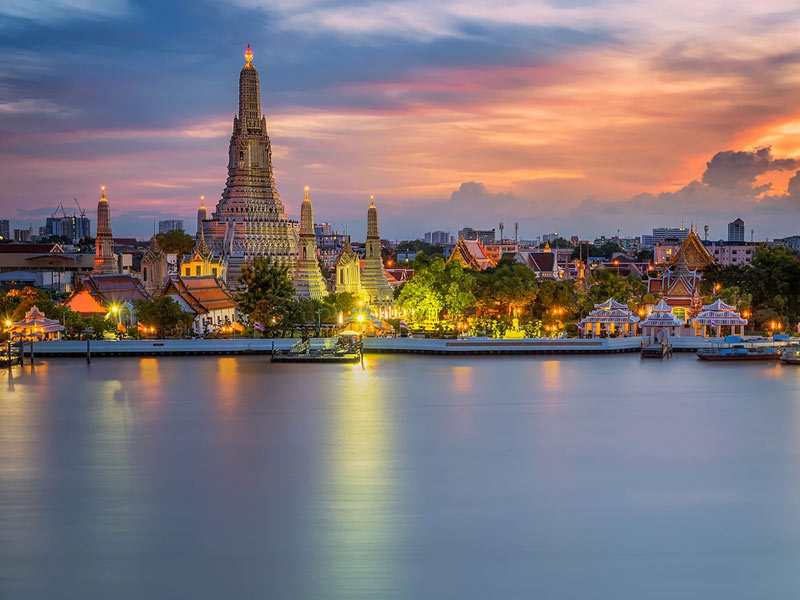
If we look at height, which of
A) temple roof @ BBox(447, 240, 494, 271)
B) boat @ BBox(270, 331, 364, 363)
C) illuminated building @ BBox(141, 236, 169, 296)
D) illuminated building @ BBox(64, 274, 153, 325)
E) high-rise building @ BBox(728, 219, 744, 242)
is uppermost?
high-rise building @ BBox(728, 219, 744, 242)

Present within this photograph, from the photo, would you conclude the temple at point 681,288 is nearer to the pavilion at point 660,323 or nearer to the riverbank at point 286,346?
the pavilion at point 660,323

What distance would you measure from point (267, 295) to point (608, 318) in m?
12.4

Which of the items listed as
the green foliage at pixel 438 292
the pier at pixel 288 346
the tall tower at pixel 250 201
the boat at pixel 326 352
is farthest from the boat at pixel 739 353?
the tall tower at pixel 250 201

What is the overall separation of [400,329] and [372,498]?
22.1 m

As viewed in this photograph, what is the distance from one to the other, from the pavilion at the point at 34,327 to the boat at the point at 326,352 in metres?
8.20

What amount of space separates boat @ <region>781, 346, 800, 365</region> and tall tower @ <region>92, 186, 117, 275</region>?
29273mm

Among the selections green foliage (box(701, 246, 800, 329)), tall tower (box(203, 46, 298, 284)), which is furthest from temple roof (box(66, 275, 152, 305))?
green foliage (box(701, 246, 800, 329))

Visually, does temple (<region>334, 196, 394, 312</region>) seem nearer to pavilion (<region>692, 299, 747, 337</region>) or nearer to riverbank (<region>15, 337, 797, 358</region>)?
riverbank (<region>15, 337, 797, 358</region>)

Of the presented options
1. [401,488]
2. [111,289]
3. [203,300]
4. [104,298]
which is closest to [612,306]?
[203,300]

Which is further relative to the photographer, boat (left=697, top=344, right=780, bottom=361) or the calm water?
boat (left=697, top=344, right=780, bottom=361)

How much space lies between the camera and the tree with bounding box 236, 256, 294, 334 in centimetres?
3538

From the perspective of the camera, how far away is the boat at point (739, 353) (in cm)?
3319

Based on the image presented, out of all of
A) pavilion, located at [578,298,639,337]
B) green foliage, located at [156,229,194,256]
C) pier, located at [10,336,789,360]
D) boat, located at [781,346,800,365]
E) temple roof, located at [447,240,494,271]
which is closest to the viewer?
boat, located at [781,346,800,365]

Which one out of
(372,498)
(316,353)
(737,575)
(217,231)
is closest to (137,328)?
(316,353)
